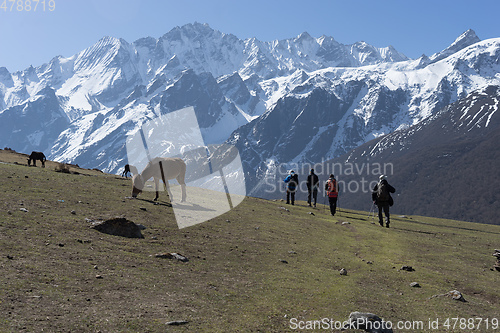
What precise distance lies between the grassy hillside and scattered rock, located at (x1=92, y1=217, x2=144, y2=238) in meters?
0.43

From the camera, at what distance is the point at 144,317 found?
8.81 m

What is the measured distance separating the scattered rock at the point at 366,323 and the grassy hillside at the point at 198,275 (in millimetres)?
629

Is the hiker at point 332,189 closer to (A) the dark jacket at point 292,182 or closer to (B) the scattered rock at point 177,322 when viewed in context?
(A) the dark jacket at point 292,182

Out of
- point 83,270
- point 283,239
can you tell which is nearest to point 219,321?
point 83,270

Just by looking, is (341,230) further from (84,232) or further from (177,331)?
(177,331)

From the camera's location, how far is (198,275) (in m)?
12.3

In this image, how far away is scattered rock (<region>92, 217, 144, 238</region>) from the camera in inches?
602

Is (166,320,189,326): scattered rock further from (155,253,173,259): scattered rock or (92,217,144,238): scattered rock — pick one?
(92,217,144,238): scattered rock

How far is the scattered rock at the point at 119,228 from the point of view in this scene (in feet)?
50.1

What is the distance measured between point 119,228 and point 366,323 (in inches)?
393

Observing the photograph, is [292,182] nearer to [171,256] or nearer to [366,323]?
[171,256]

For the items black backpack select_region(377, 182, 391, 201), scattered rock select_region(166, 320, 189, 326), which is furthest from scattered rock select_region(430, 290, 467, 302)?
black backpack select_region(377, 182, 391, 201)

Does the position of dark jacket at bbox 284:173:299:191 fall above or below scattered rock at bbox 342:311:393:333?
above

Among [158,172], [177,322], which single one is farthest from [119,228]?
[158,172]
